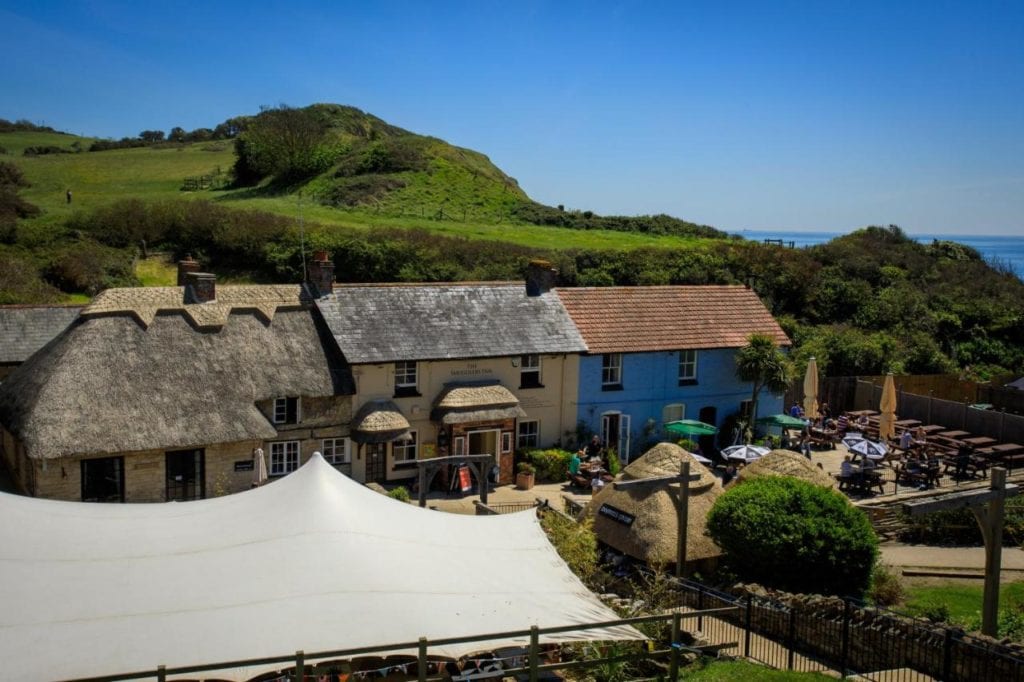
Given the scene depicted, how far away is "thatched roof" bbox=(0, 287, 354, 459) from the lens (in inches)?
880

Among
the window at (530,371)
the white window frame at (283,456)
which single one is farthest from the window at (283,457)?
the window at (530,371)

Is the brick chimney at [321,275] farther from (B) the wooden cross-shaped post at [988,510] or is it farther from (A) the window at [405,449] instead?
(B) the wooden cross-shaped post at [988,510]

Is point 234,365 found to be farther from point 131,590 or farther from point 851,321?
point 851,321

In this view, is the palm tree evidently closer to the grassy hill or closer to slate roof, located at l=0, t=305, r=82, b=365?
the grassy hill

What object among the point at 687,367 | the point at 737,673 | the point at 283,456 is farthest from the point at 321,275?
the point at 737,673

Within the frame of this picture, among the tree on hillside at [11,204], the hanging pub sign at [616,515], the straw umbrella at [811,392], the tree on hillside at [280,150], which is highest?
the tree on hillside at [280,150]

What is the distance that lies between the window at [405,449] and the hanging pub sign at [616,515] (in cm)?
801

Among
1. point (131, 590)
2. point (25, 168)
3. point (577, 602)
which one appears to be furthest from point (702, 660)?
point (25, 168)

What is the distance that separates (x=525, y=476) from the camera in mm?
27172

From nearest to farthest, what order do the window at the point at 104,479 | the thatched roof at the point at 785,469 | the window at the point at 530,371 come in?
1. the thatched roof at the point at 785,469
2. the window at the point at 104,479
3. the window at the point at 530,371

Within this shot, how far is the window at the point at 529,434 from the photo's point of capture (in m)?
28.9

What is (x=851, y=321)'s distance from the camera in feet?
162

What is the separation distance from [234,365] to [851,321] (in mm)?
35472

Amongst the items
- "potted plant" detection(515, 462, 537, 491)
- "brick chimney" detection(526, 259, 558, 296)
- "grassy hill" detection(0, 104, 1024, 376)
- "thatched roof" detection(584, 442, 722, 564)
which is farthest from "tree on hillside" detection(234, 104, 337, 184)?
"thatched roof" detection(584, 442, 722, 564)
